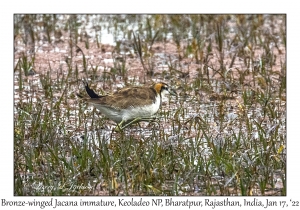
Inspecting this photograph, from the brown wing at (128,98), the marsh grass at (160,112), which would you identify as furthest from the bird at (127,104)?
the marsh grass at (160,112)

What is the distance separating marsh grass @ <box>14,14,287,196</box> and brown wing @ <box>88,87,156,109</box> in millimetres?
322

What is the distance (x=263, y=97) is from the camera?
9352 mm

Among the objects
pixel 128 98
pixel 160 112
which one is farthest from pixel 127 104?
pixel 160 112

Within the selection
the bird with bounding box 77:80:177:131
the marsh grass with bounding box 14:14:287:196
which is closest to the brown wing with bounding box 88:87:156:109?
the bird with bounding box 77:80:177:131

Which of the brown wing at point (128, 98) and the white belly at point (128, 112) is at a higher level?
the brown wing at point (128, 98)

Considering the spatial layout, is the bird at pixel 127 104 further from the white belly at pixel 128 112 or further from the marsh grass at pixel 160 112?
the marsh grass at pixel 160 112

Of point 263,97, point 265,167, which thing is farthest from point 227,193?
point 263,97

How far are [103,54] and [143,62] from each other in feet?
3.42

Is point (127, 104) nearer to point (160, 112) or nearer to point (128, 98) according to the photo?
point (128, 98)

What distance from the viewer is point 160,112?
29.8 ft

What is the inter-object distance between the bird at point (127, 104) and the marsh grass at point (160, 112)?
8.1 inches

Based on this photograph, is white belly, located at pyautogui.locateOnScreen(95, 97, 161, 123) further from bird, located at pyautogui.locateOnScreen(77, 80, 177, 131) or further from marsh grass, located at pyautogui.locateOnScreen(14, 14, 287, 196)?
marsh grass, located at pyautogui.locateOnScreen(14, 14, 287, 196)

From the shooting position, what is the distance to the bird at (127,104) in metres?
8.32

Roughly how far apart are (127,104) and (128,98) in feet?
0.29
